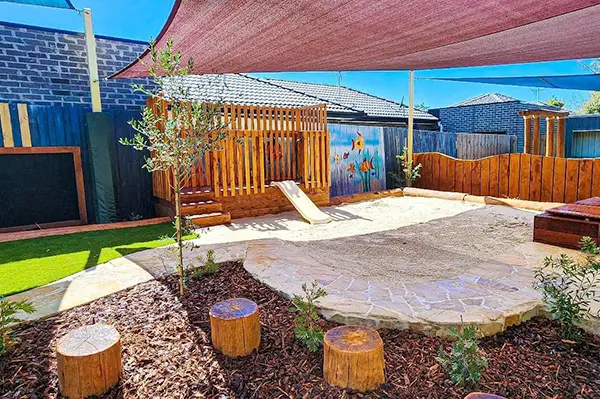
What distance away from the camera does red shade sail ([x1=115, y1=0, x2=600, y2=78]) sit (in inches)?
126

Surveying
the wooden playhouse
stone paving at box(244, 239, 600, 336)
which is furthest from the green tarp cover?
stone paving at box(244, 239, 600, 336)

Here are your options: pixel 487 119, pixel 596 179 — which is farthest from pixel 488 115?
pixel 596 179

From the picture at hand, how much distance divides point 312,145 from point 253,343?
19.4 feet

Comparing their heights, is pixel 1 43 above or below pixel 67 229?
above

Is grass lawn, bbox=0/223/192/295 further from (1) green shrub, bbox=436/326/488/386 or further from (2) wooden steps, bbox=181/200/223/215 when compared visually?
(1) green shrub, bbox=436/326/488/386

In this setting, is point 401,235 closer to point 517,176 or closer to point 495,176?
point 517,176

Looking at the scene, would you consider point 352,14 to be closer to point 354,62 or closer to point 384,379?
point 354,62

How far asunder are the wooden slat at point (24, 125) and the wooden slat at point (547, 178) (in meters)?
9.78

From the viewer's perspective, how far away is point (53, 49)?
23.2 ft

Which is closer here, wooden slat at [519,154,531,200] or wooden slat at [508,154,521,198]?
wooden slat at [519,154,531,200]

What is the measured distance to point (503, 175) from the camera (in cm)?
859

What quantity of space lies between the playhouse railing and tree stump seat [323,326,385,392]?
181 inches

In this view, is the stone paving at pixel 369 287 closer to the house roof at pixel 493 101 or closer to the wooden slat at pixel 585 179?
the wooden slat at pixel 585 179

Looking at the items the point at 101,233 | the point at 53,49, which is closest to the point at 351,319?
the point at 101,233
